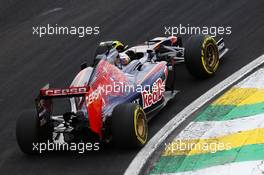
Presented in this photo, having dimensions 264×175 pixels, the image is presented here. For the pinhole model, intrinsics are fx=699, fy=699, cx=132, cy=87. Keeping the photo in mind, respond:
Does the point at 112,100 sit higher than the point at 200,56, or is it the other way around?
the point at 200,56

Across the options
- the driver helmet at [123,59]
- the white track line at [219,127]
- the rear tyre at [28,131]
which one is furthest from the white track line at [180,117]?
the rear tyre at [28,131]

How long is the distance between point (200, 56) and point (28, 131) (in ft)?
11.5

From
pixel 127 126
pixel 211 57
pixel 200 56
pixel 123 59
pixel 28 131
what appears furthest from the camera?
pixel 211 57

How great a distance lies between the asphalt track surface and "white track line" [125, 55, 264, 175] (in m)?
0.13

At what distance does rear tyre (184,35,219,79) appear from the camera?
12109 millimetres

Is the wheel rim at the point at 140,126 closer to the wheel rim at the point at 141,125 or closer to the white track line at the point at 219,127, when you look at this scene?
the wheel rim at the point at 141,125

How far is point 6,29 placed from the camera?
56.6 ft

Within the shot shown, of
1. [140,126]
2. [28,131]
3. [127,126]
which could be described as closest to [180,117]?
[140,126]

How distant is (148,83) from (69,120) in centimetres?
173

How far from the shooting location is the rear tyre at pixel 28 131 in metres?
10.2

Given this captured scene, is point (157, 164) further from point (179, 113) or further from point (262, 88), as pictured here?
point (262, 88)

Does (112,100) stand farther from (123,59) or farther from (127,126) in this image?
(123,59)

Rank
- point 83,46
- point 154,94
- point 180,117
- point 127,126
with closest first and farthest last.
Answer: point 127,126
point 180,117
point 154,94
point 83,46

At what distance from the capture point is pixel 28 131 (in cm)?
1016
